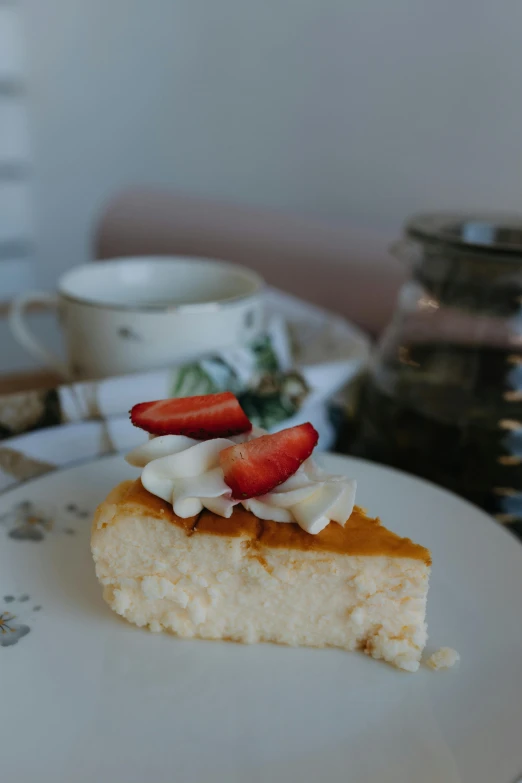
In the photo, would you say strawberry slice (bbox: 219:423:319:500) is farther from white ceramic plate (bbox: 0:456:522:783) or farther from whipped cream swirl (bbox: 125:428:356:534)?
white ceramic plate (bbox: 0:456:522:783)

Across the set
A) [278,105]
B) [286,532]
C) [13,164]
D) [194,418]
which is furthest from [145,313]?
[13,164]

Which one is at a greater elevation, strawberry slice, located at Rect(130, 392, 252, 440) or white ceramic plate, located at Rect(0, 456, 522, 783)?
strawberry slice, located at Rect(130, 392, 252, 440)

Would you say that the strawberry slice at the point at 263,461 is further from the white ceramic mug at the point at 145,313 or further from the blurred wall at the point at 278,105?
the blurred wall at the point at 278,105

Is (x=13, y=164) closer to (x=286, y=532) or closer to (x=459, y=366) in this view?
(x=459, y=366)

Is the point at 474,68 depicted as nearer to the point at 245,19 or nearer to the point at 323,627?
the point at 245,19

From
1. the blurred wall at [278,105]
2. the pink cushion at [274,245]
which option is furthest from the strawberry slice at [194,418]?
the blurred wall at [278,105]

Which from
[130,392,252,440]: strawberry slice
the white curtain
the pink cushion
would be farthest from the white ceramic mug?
the white curtain
